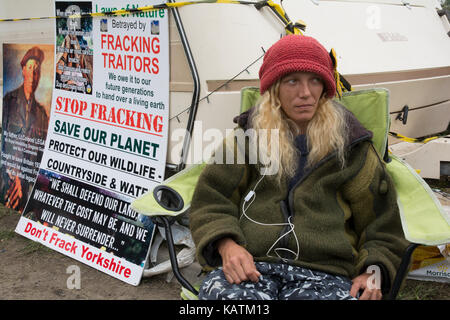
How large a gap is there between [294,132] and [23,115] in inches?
112

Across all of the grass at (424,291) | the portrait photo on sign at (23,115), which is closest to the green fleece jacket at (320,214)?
the grass at (424,291)

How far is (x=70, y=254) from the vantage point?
11.1 feet

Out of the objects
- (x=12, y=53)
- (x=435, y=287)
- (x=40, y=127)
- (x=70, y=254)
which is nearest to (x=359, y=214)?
(x=435, y=287)

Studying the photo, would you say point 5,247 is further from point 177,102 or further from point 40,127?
point 177,102

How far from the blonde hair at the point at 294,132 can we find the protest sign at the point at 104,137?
973 mm

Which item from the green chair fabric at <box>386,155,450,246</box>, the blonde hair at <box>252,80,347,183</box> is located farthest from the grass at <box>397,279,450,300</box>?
the blonde hair at <box>252,80,347,183</box>

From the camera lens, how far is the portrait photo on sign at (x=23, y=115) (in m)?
3.84

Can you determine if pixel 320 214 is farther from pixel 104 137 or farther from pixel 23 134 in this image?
pixel 23 134

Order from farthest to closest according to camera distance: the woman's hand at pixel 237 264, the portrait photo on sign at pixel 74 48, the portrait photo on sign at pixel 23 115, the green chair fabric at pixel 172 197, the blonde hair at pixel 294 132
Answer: the portrait photo on sign at pixel 23 115 → the portrait photo on sign at pixel 74 48 → the green chair fabric at pixel 172 197 → the blonde hair at pixel 294 132 → the woman's hand at pixel 237 264

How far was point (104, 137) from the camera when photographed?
327 centimetres

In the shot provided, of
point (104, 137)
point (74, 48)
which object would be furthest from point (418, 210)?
point (74, 48)

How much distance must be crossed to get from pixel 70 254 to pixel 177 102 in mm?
1384

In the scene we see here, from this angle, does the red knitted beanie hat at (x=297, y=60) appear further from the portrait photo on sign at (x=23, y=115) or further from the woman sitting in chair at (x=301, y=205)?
the portrait photo on sign at (x=23, y=115)
